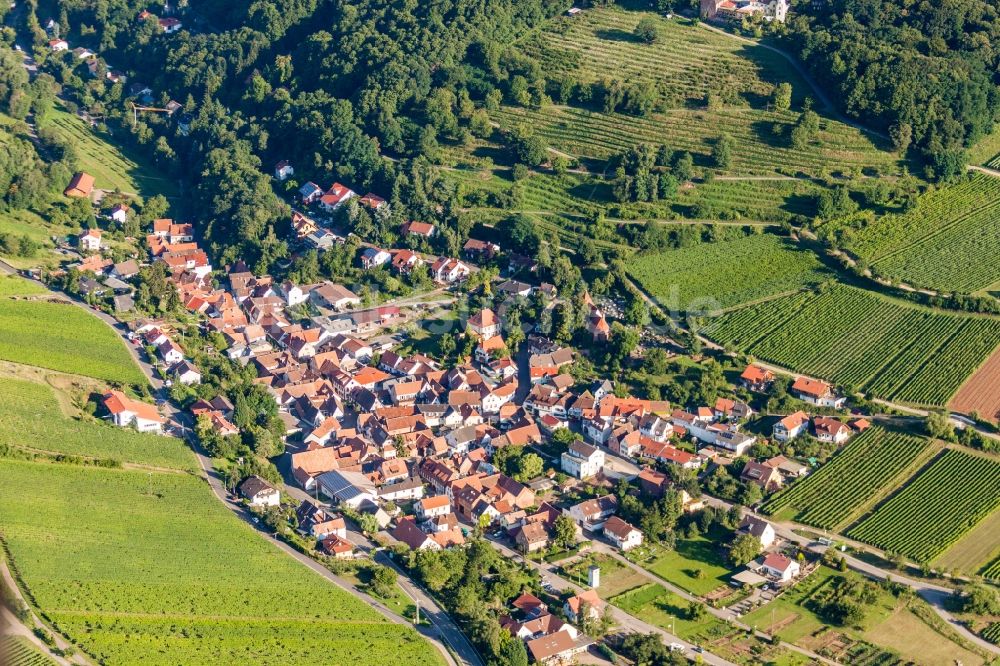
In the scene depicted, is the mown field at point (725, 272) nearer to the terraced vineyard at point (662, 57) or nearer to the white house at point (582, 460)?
the terraced vineyard at point (662, 57)

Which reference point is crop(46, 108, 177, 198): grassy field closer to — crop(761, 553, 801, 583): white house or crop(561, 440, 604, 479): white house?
crop(561, 440, 604, 479): white house

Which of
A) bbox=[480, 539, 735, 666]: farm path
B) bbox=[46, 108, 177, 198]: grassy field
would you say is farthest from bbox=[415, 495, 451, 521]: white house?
bbox=[46, 108, 177, 198]: grassy field

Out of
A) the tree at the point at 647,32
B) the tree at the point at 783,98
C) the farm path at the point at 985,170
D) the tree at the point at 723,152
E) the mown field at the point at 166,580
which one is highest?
the tree at the point at 647,32

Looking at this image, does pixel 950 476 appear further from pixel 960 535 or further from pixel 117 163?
pixel 117 163

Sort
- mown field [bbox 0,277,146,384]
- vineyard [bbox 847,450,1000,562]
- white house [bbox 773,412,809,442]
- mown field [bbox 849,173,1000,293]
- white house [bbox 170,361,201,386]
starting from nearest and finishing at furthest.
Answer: vineyard [bbox 847,450,1000,562]
white house [bbox 773,412,809,442]
mown field [bbox 0,277,146,384]
white house [bbox 170,361,201,386]
mown field [bbox 849,173,1000,293]

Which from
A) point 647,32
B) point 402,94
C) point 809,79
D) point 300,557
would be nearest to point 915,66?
point 809,79

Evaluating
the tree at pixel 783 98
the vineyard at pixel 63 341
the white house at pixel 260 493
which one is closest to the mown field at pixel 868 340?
the tree at pixel 783 98

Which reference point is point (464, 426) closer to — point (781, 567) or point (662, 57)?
point (781, 567)
